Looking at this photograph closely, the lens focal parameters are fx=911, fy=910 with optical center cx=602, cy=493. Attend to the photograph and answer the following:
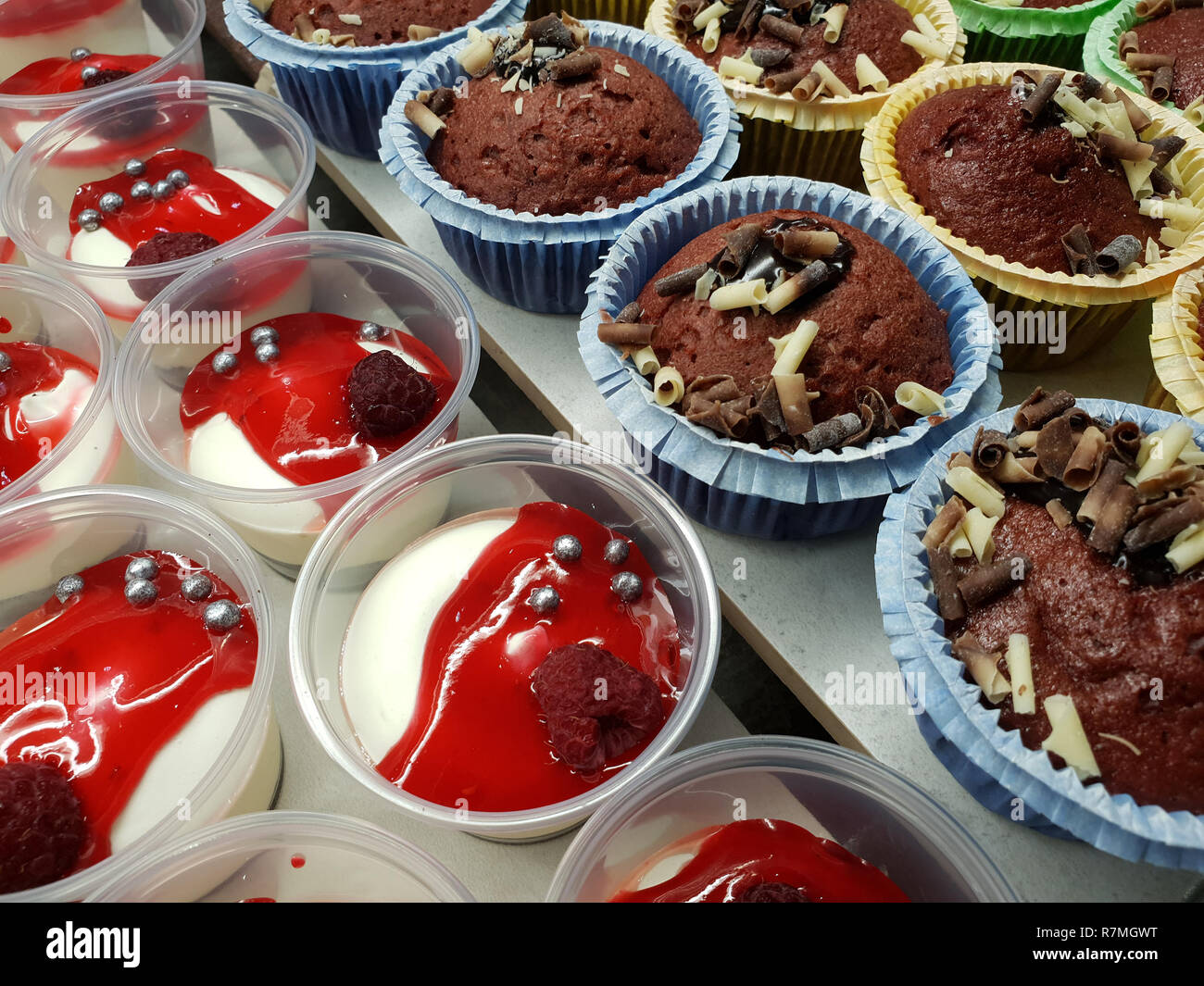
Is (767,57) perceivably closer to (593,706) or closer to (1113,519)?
(1113,519)

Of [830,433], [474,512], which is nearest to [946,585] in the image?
[830,433]

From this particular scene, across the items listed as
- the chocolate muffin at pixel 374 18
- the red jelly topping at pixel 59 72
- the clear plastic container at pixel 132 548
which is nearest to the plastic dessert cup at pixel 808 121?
the chocolate muffin at pixel 374 18

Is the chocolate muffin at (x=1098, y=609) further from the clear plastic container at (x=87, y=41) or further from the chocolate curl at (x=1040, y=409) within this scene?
the clear plastic container at (x=87, y=41)

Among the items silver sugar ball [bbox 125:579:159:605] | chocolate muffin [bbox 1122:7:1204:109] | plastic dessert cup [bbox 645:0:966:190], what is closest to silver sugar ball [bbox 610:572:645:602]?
silver sugar ball [bbox 125:579:159:605]

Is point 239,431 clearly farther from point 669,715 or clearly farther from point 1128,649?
point 1128,649

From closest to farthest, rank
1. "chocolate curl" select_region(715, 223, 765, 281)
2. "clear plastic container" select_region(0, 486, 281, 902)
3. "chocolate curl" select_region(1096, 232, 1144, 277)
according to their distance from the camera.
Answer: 1. "clear plastic container" select_region(0, 486, 281, 902)
2. "chocolate curl" select_region(715, 223, 765, 281)
3. "chocolate curl" select_region(1096, 232, 1144, 277)

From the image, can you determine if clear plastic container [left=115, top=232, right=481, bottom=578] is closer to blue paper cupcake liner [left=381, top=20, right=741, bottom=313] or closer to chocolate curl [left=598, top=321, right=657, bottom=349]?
blue paper cupcake liner [left=381, top=20, right=741, bottom=313]
